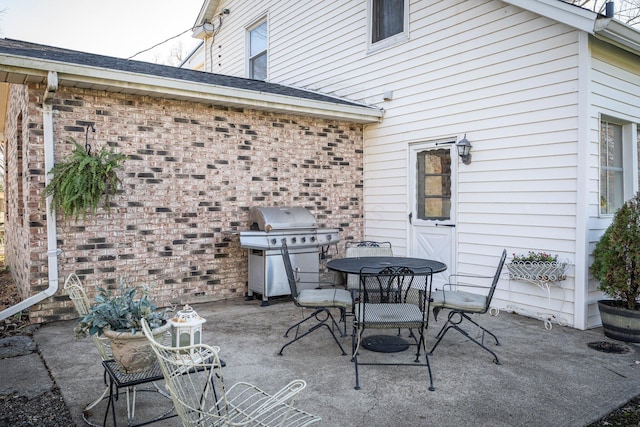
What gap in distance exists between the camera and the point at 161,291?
5.71m

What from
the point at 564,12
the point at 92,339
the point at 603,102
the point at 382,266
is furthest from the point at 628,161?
the point at 92,339

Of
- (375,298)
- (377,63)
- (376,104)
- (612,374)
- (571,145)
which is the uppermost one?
(377,63)

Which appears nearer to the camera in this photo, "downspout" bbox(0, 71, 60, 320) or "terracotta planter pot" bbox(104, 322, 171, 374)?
"terracotta planter pot" bbox(104, 322, 171, 374)

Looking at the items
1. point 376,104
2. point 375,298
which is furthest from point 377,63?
point 375,298

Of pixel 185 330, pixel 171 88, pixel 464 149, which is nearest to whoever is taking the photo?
pixel 185 330

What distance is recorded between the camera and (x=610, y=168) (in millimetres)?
5391

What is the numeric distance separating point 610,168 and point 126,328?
5322mm

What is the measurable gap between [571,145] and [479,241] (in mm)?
1532

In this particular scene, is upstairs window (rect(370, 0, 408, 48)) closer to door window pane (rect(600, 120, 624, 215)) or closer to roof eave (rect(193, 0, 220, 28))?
door window pane (rect(600, 120, 624, 215))

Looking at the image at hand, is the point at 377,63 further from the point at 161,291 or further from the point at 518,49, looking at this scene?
the point at 161,291

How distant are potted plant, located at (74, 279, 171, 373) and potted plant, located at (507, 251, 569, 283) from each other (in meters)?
3.89

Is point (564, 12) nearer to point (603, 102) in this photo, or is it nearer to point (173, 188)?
point (603, 102)

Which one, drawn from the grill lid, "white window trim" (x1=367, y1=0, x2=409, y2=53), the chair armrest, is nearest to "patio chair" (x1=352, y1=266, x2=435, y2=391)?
the chair armrest

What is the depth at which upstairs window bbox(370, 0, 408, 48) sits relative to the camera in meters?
6.88
